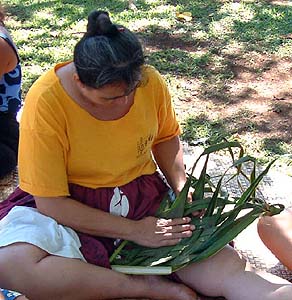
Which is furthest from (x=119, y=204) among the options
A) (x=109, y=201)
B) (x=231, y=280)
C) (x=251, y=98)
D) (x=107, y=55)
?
(x=251, y=98)

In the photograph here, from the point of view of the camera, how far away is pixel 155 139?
82.3 inches

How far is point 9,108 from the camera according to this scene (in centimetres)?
265

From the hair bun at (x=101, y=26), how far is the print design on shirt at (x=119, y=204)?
50cm

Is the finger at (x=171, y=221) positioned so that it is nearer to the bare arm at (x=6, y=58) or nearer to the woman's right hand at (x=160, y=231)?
the woman's right hand at (x=160, y=231)

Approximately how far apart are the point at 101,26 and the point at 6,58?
92cm

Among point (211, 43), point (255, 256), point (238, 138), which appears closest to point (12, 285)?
point (255, 256)

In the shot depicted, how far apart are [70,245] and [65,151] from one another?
0.87 feet

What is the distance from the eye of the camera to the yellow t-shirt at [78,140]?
5.87 feet

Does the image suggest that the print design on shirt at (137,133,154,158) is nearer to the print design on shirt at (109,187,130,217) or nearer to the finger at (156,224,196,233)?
the print design on shirt at (109,187,130,217)

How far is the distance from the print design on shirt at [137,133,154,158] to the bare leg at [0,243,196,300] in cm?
36

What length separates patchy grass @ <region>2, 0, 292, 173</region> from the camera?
3127mm

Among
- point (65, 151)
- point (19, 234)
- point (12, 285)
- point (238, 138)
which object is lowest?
point (238, 138)

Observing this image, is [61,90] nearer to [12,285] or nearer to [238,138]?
[12,285]

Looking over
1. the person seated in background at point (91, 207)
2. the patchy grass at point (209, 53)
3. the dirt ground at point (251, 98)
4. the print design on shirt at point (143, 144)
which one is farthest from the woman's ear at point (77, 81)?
the dirt ground at point (251, 98)
